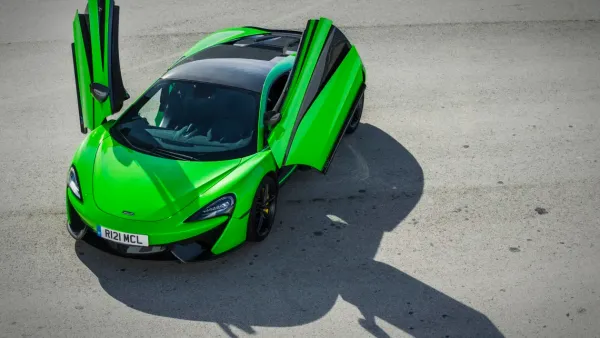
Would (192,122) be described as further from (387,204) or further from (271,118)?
(387,204)

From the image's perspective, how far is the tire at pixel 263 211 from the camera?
25.4 ft

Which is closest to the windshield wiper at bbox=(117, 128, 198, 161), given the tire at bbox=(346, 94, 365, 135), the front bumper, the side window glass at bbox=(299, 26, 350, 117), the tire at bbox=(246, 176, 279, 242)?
the tire at bbox=(246, 176, 279, 242)

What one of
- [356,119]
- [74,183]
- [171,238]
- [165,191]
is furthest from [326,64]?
[74,183]

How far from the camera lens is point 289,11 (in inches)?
545

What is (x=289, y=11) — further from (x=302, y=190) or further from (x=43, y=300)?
(x=43, y=300)

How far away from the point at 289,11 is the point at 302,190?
556 centimetres

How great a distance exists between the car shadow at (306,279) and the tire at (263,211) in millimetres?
139

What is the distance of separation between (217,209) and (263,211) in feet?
2.43

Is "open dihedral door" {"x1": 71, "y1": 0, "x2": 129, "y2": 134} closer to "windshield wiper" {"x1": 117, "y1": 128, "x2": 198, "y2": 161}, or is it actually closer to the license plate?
"windshield wiper" {"x1": 117, "y1": 128, "x2": 198, "y2": 161}

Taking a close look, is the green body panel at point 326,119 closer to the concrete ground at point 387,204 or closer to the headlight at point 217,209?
the concrete ground at point 387,204

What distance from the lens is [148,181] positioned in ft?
24.9

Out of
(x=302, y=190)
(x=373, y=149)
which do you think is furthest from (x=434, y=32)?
(x=302, y=190)

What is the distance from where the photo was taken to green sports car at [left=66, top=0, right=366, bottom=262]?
736cm

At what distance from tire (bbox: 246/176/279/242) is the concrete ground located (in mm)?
144
